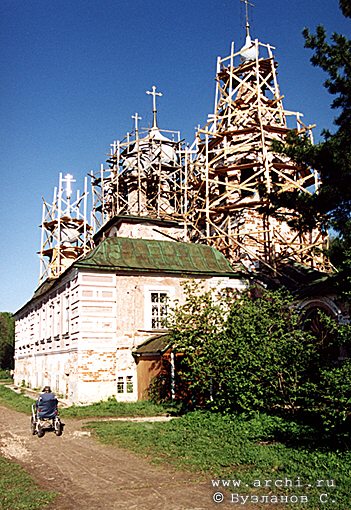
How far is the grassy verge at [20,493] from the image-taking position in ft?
23.6

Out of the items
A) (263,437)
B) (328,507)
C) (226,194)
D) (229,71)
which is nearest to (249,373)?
(263,437)

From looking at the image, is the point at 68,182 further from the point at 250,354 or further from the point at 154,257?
the point at 250,354

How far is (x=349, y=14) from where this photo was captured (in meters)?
12.5

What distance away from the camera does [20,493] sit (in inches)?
307

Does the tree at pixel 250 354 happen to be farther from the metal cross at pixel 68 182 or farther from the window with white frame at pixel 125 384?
the metal cross at pixel 68 182

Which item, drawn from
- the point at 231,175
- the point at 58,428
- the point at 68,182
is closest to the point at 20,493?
the point at 58,428

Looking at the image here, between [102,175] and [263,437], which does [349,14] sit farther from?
[102,175]

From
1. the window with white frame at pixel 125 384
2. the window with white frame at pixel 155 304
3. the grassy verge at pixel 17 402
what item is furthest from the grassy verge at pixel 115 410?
the window with white frame at pixel 155 304

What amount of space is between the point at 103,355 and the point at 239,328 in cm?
654

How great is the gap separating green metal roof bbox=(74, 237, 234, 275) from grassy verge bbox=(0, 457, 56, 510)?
1015 centimetres

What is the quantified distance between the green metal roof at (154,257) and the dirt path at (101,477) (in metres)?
7.54

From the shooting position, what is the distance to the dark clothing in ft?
43.3

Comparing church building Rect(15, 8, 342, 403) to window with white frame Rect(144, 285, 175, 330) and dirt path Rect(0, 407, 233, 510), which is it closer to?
window with white frame Rect(144, 285, 175, 330)

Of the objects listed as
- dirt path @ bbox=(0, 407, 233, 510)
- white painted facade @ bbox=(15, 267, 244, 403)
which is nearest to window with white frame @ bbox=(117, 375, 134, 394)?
white painted facade @ bbox=(15, 267, 244, 403)
